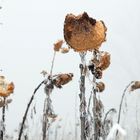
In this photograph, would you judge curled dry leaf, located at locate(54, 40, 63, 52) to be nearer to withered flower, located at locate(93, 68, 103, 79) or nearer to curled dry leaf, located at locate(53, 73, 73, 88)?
curled dry leaf, located at locate(53, 73, 73, 88)

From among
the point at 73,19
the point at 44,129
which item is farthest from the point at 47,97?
the point at 73,19

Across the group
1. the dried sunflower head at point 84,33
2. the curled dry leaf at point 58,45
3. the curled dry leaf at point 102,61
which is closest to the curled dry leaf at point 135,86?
the curled dry leaf at point 58,45

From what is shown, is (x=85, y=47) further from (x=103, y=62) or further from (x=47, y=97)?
(x=47, y=97)

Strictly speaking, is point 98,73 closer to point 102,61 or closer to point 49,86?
point 102,61

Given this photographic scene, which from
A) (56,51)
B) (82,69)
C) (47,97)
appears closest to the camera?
(82,69)

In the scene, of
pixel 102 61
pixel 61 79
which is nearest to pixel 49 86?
pixel 61 79

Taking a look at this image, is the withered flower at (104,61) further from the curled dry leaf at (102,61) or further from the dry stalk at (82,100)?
the dry stalk at (82,100)

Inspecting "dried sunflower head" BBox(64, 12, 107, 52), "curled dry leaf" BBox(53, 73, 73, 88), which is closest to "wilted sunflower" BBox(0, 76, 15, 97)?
"curled dry leaf" BBox(53, 73, 73, 88)
